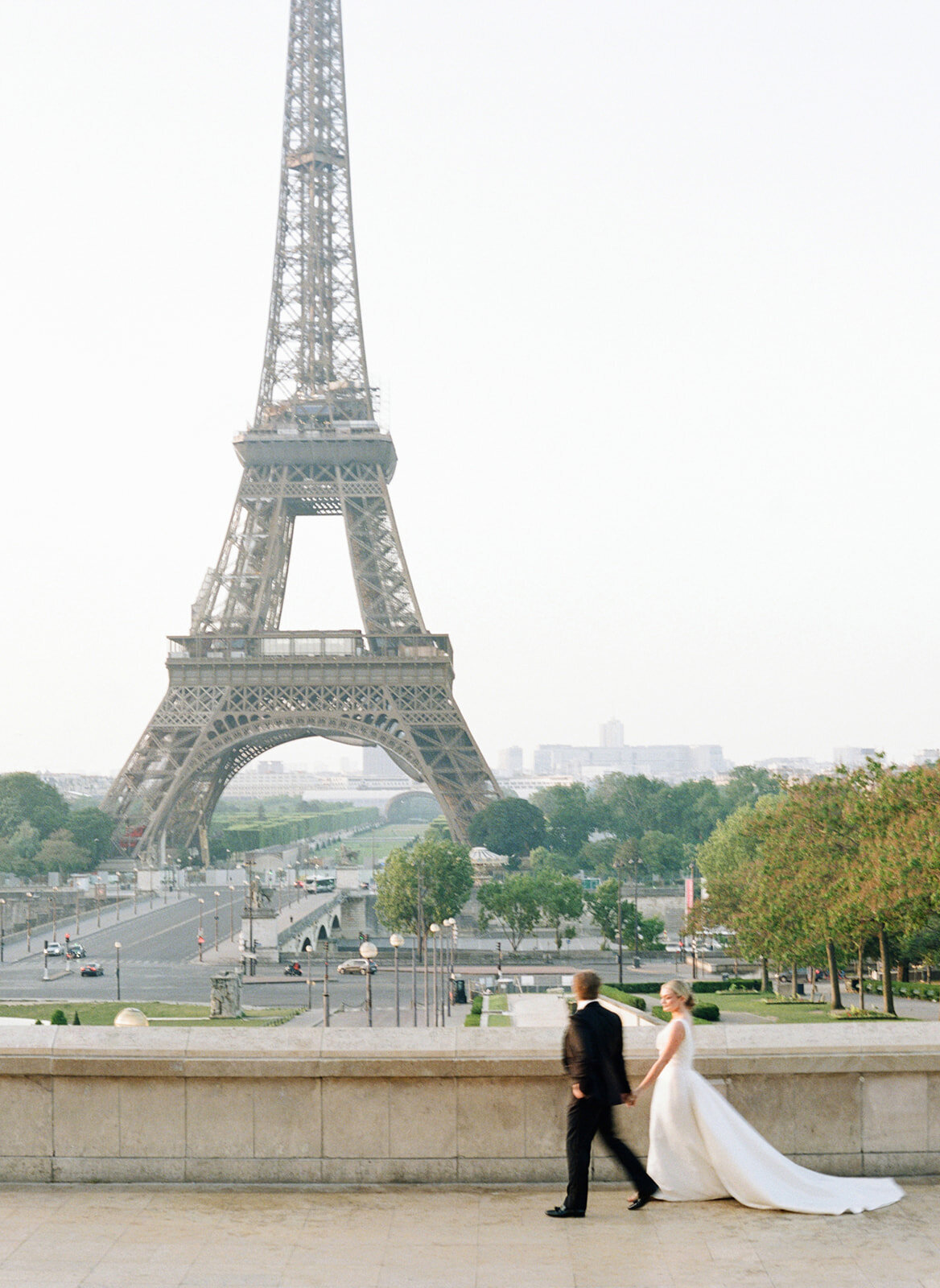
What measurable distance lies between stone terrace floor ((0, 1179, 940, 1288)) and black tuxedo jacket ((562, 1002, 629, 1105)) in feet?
2.93

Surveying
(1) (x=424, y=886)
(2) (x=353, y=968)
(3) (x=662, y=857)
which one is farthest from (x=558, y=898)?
(3) (x=662, y=857)

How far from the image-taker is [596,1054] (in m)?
9.34

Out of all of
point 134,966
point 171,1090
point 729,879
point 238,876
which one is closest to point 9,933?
point 134,966

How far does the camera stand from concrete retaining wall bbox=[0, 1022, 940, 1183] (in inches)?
404

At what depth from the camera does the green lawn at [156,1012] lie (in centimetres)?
4875

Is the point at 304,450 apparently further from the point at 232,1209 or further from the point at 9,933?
the point at 232,1209

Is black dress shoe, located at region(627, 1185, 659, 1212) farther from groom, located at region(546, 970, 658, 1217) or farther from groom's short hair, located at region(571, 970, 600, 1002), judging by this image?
groom's short hair, located at region(571, 970, 600, 1002)

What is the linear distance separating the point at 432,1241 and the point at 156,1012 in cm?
4596

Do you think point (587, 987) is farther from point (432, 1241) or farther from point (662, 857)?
point (662, 857)

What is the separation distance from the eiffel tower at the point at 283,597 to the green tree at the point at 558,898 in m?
6.82

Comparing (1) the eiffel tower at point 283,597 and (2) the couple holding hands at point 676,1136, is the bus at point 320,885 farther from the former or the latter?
(2) the couple holding hands at point 676,1136

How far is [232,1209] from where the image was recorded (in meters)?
9.59

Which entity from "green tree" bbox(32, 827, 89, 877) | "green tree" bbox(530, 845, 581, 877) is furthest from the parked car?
"green tree" bbox(32, 827, 89, 877)

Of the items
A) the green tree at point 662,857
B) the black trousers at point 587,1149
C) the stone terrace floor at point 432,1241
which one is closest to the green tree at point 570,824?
the green tree at point 662,857
